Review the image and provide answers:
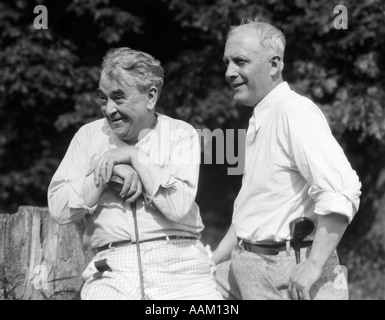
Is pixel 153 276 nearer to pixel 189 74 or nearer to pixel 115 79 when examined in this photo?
pixel 115 79

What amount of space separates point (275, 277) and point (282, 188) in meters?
0.36

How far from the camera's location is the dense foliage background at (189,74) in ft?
20.4

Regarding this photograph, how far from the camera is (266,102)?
310 cm

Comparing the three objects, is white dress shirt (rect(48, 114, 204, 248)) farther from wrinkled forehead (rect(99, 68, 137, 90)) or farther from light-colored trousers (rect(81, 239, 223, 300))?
wrinkled forehead (rect(99, 68, 137, 90))

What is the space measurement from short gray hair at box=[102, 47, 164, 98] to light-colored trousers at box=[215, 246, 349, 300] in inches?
32.4

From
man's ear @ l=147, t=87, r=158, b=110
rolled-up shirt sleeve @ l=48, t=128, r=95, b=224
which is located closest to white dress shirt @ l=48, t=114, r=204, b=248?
rolled-up shirt sleeve @ l=48, t=128, r=95, b=224

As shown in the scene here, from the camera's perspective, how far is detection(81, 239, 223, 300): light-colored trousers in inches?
123

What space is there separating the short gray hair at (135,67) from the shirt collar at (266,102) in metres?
0.46

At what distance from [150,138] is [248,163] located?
456 millimetres

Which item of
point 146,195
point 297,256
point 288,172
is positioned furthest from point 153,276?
point 288,172

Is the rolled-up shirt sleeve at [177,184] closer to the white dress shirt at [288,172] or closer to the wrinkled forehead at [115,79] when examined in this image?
the white dress shirt at [288,172]

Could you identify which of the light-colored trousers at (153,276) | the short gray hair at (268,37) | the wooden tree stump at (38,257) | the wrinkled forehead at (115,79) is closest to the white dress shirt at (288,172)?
the short gray hair at (268,37)
